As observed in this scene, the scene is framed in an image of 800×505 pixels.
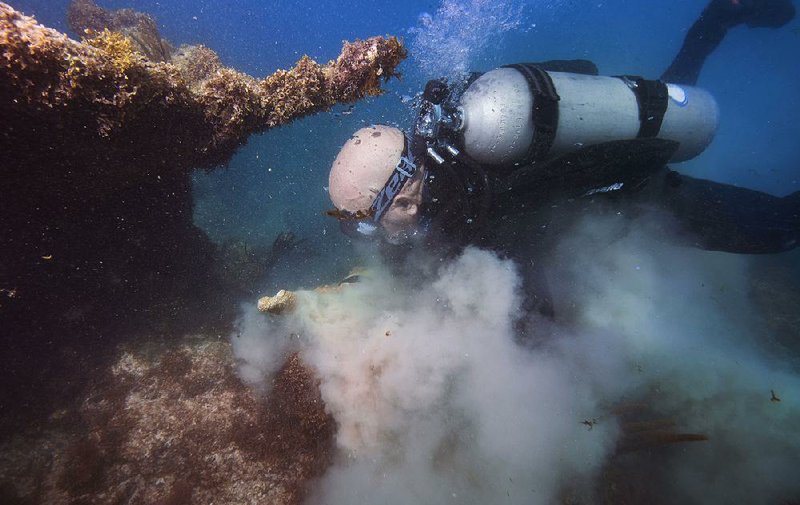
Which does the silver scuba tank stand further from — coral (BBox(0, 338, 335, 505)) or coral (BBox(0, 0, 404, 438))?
coral (BBox(0, 338, 335, 505))

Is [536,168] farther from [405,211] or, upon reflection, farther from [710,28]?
[710,28]

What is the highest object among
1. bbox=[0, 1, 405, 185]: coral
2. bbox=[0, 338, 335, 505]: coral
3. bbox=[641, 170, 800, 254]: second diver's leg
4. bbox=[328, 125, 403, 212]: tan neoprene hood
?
Result: bbox=[0, 1, 405, 185]: coral

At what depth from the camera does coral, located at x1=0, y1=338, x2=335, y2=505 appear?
3.11 meters

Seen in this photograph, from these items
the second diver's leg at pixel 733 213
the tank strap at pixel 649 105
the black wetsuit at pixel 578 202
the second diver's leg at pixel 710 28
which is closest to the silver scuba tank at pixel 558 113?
the tank strap at pixel 649 105

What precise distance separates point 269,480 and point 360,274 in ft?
10.2

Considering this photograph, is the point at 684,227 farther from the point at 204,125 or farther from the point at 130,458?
the point at 130,458

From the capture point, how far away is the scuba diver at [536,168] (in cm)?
396

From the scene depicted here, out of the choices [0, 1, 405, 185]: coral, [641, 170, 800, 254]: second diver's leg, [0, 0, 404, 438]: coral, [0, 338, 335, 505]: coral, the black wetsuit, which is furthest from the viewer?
[641, 170, 800, 254]: second diver's leg

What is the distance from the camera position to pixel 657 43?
45.5m

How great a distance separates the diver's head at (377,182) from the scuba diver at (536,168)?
0.01 meters

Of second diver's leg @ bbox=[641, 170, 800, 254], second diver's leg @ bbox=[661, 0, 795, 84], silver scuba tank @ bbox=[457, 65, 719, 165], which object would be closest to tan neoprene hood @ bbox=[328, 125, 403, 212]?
silver scuba tank @ bbox=[457, 65, 719, 165]

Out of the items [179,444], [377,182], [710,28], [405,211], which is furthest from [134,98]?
[710,28]

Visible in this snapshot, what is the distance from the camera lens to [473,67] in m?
33.2

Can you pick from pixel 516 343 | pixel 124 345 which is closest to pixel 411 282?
pixel 516 343
